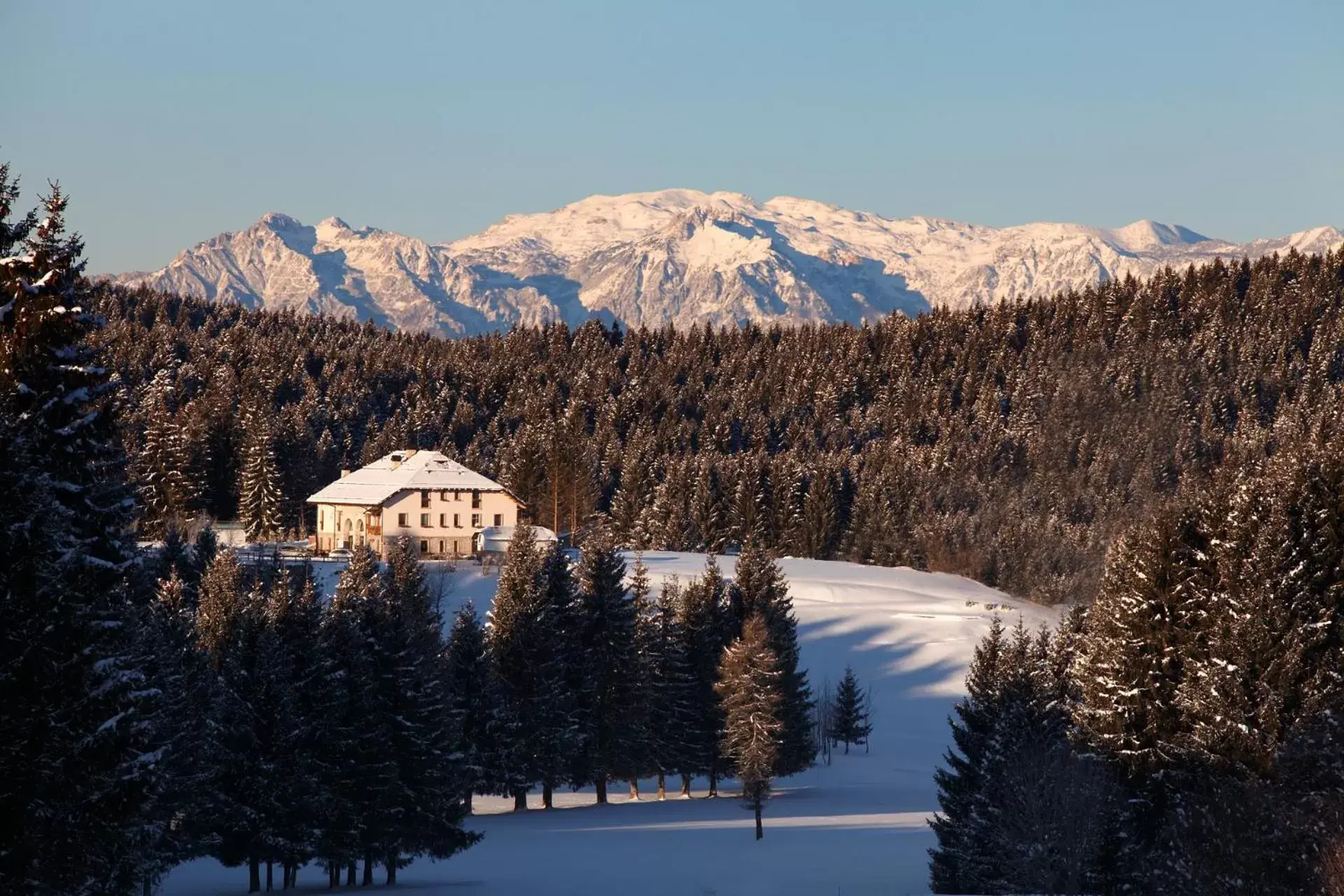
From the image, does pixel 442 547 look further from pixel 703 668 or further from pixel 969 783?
pixel 969 783

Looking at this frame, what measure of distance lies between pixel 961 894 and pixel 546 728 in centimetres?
2492

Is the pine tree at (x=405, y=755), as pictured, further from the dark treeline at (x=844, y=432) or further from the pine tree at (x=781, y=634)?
the dark treeline at (x=844, y=432)

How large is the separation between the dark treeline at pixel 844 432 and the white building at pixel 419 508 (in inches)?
198

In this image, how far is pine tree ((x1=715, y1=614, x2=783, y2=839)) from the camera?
58844 millimetres

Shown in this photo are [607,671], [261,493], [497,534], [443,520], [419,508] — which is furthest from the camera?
[443,520]

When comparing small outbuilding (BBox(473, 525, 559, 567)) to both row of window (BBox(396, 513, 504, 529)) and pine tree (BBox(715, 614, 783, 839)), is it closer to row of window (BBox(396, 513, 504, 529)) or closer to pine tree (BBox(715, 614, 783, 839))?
row of window (BBox(396, 513, 504, 529))

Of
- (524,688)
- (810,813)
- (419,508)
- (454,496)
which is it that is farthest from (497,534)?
(810,813)

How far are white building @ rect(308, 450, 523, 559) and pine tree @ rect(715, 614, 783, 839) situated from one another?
58.5 meters

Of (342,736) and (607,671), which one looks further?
(607,671)

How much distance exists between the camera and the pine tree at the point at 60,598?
2111 cm

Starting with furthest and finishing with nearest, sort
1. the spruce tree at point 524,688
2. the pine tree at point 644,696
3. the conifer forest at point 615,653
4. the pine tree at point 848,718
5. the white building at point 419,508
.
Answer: the white building at point 419,508 < the pine tree at point 848,718 < the pine tree at point 644,696 < the spruce tree at point 524,688 < the conifer forest at point 615,653

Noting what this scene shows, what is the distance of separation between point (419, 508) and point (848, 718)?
4352 centimetres

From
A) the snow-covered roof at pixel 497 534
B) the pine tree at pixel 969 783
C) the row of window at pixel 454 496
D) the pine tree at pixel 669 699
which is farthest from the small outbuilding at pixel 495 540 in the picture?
Answer: the pine tree at pixel 969 783

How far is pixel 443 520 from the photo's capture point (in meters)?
122
